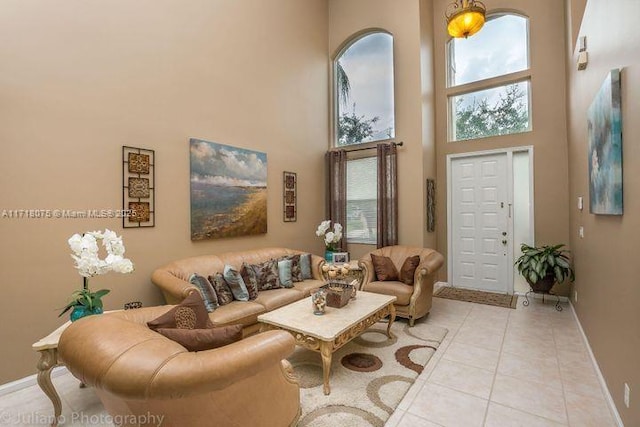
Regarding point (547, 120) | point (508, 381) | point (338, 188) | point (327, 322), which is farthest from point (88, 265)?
point (547, 120)

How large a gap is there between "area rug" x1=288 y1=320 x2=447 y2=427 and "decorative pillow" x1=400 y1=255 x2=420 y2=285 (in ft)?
1.99

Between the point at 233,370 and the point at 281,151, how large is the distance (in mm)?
3993

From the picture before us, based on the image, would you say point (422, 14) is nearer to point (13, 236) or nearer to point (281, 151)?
point (281, 151)

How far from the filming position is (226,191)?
4.07m

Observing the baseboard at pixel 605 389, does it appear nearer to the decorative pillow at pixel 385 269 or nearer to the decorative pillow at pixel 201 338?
the decorative pillow at pixel 385 269

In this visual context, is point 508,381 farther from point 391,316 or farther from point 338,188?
point 338,188

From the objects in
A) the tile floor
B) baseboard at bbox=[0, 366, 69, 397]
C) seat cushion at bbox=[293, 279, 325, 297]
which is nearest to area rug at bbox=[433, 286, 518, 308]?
the tile floor

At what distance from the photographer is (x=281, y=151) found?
194 inches

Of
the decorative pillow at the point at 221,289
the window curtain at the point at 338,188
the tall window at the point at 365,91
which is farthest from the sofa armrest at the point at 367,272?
the tall window at the point at 365,91

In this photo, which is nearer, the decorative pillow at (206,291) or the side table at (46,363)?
the side table at (46,363)

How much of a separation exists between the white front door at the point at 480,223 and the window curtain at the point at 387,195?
120 centimetres

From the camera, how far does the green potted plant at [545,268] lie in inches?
163

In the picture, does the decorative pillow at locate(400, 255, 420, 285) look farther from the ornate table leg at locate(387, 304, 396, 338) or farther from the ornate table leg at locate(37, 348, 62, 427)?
the ornate table leg at locate(37, 348, 62, 427)

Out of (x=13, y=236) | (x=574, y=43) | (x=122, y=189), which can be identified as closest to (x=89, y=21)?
(x=122, y=189)
